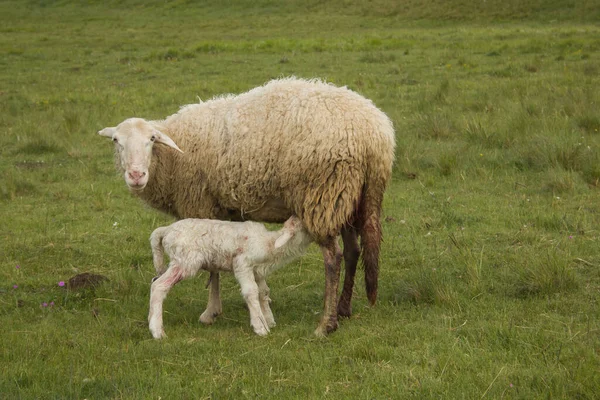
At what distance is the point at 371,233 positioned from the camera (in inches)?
229

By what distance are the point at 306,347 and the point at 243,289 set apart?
738mm

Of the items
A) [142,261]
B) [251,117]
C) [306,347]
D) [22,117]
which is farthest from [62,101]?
[306,347]

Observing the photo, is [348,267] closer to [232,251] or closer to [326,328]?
[326,328]

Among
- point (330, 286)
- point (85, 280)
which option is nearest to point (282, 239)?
point (330, 286)

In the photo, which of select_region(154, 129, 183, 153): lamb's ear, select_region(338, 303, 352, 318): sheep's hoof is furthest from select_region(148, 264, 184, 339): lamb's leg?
select_region(338, 303, 352, 318): sheep's hoof

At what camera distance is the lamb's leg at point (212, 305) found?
598 centimetres

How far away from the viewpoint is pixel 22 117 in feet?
46.0

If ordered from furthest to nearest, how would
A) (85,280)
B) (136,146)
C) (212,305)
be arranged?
(85,280) < (136,146) < (212,305)

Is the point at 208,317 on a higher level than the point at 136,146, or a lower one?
lower

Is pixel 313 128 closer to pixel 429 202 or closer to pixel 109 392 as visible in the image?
pixel 109 392

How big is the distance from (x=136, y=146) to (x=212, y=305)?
4.56 ft

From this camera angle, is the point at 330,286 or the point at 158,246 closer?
the point at 330,286

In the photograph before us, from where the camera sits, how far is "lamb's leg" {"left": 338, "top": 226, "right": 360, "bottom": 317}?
19.6ft

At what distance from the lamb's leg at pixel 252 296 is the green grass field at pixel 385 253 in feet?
0.42
